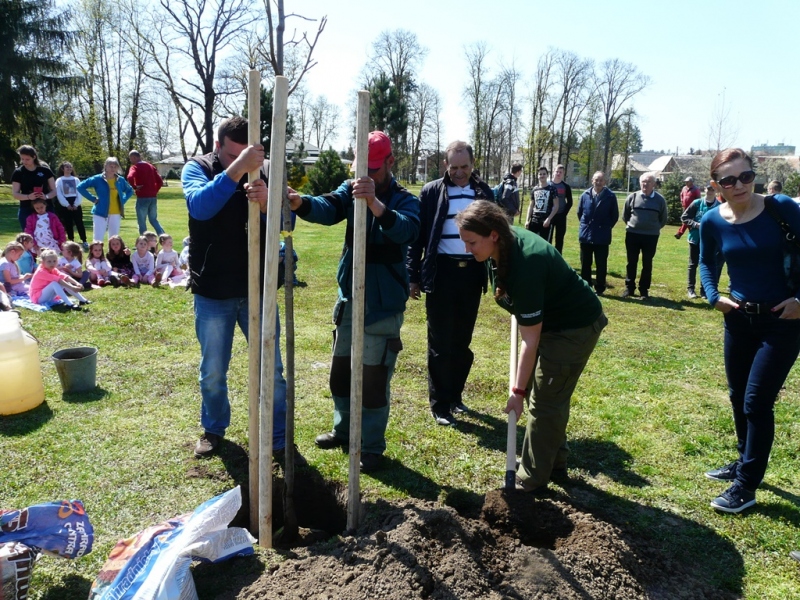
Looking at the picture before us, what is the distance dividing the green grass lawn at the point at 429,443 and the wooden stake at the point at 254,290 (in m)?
0.57

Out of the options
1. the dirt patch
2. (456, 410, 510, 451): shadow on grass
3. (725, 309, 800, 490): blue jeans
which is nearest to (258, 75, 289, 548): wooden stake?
the dirt patch

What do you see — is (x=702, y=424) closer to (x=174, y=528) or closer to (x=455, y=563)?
(x=455, y=563)

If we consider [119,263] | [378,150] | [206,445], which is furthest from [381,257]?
[119,263]

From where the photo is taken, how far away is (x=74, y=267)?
362 inches

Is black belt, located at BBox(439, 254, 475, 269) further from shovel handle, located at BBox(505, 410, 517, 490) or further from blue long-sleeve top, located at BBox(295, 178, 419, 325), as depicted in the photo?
shovel handle, located at BBox(505, 410, 517, 490)

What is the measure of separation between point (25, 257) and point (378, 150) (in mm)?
7848

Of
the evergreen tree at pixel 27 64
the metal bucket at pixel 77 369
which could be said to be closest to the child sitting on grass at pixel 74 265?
the metal bucket at pixel 77 369

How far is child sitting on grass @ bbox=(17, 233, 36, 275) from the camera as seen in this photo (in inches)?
349

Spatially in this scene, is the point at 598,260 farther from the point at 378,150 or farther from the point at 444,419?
the point at 378,150

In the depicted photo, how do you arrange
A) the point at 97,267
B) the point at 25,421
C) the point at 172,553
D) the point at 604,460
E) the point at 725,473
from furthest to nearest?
the point at 97,267 < the point at 25,421 < the point at 604,460 < the point at 725,473 < the point at 172,553

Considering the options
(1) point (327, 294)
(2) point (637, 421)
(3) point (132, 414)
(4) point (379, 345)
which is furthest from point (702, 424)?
(1) point (327, 294)

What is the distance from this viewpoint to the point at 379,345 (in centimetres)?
373

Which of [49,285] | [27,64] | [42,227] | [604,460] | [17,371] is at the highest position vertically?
[27,64]

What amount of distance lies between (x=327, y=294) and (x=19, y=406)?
5.33 m
